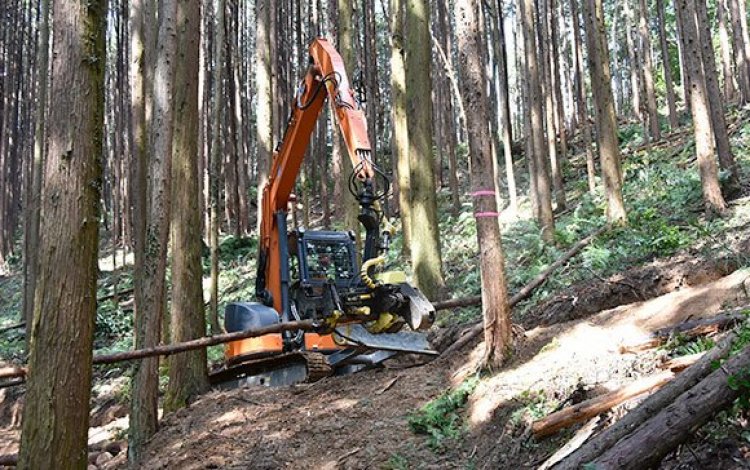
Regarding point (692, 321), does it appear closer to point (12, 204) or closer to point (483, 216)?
point (483, 216)

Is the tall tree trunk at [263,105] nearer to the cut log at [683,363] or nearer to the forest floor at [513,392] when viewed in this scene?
the forest floor at [513,392]

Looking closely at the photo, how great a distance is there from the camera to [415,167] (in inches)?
425

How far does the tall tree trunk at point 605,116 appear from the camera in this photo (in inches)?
467

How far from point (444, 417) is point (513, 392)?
741 millimetres

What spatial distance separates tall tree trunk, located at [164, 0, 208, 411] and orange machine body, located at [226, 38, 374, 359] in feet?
2.09

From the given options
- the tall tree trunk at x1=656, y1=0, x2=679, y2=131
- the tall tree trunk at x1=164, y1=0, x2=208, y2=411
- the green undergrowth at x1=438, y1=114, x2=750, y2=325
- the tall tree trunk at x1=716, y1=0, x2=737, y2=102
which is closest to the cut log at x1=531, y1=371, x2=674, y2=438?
the green undergrowth at x1=438, y1=114, x2=750, y2=325

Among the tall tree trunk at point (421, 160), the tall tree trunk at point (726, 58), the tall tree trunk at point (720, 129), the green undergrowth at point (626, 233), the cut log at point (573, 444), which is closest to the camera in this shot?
the cut log at point (573, 444)

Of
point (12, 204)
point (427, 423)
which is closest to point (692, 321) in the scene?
point (427, 423)

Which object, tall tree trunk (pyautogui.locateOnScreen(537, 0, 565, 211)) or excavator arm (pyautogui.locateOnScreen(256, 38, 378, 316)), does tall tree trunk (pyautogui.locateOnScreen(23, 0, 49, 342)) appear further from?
tall tree trunk (pyautogui.locateOnScreen(537, 0, 565, 211))

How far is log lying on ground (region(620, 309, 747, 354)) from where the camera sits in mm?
4852

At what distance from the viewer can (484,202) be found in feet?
20.2

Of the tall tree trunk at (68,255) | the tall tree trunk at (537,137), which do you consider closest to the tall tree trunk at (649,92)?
the tall tree trunk at (537,137)

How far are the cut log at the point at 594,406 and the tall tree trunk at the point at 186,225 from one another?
502 centimetres

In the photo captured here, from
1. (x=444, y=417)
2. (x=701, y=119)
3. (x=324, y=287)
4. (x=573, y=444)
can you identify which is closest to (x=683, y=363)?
(x=573, y=444)
